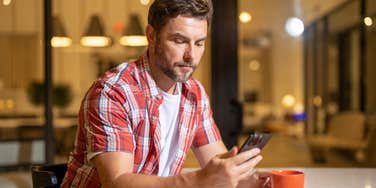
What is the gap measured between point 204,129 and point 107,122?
0.42 m

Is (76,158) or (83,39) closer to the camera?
(76,158)

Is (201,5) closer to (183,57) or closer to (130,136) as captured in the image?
(183,57)

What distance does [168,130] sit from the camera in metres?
1.34

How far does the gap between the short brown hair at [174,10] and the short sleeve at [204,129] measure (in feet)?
1.05

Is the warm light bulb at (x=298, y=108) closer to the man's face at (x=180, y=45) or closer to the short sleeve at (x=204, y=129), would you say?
the short sleeve at (x=204, y=129)

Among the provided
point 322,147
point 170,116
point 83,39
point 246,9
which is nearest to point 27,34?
point 83,39

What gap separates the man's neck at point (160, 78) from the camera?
1.30 metres

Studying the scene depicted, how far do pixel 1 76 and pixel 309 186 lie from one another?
177 inches

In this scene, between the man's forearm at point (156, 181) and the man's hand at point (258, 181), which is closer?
the man's forearm at point (156, 181)

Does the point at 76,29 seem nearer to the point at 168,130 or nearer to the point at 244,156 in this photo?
the point at 168,130

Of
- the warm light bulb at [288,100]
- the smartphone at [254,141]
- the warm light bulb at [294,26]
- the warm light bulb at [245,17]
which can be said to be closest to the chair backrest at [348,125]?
the warm light bulb at [288,100]

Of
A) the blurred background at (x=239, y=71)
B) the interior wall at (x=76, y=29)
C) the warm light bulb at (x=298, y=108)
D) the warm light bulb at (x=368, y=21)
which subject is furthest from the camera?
the warm light bulb at (x=298, y=108)

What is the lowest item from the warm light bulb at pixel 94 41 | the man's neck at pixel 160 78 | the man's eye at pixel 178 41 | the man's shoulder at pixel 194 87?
the man's shoulder at pixel 194 87

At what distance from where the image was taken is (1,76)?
5.43m
